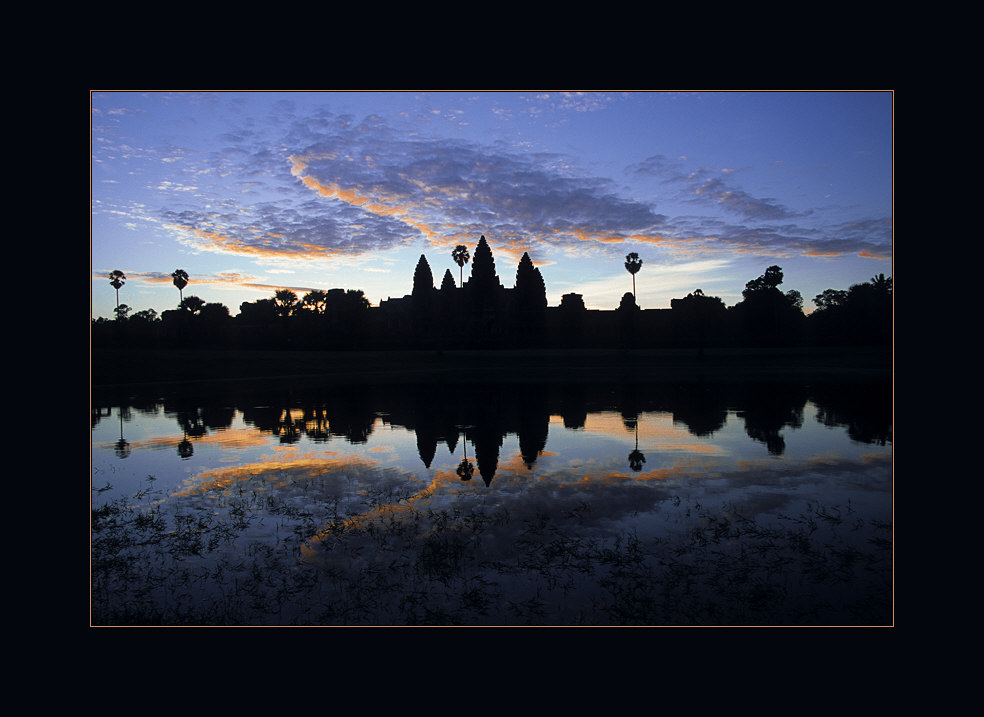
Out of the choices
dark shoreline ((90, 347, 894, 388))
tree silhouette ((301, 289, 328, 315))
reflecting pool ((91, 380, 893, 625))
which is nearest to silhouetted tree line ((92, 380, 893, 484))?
reflecting pool ((91, 380, 893, 625))

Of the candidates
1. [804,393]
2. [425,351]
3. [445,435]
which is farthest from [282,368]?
[804,393]

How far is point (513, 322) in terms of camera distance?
76188mm

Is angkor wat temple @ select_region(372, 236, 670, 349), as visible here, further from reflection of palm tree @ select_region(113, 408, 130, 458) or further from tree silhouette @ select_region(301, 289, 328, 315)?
reflection of palm tree @ select_region(113, 408, 130, 458)

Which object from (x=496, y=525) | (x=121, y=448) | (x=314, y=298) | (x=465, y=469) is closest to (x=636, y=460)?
(x=465, y=469)

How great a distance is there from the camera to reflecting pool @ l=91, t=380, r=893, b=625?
258 inches

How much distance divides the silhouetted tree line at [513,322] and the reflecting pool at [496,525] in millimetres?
51742

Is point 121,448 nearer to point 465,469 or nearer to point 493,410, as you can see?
point 465,469

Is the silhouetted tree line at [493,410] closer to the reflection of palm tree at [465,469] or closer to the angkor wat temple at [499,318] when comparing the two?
the reflection of palm tree at [465,469]

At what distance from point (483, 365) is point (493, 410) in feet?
113

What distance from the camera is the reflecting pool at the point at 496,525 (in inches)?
258

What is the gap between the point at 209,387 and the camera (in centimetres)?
3978

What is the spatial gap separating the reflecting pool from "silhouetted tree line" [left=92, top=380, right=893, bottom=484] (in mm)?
307

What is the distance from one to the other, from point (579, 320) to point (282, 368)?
143ft

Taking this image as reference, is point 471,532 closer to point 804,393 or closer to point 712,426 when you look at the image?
point 712,426
